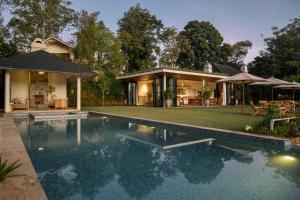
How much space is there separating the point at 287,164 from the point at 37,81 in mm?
16167

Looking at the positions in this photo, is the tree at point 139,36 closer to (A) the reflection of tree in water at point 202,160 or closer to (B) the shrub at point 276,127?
(B) the shrub at point 276,127

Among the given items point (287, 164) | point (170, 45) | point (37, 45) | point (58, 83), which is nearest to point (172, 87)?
point (58, 83)

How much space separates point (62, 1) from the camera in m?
30.3

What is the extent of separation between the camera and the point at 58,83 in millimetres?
17844

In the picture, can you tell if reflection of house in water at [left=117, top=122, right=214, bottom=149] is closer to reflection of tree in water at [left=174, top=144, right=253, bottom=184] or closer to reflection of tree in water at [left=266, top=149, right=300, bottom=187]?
reflection of tree in water at [left=174, top=144, right=253, bottom=184]

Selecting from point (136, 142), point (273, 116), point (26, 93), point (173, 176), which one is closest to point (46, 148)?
point (136, 142)

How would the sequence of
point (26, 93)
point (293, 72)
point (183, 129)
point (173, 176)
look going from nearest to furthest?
point (173, 176) < point (183, 129) < point (26, 93) < point (293, 72)

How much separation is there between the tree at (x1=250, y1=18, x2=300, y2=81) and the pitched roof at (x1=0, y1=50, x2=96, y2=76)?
2326 cm

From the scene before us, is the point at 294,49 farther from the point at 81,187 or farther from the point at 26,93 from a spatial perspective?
the point at 81,187

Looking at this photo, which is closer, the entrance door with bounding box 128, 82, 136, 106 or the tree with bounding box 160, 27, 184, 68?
the entrance door with bounding box 128, 82, 136, 106

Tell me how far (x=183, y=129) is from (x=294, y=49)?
2662 cm

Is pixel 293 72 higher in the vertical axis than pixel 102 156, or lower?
higher

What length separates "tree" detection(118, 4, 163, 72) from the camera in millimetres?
34344

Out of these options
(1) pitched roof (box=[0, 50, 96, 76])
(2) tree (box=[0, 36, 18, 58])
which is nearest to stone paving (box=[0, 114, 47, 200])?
(1) pitched roof (box=[0, 50, 96, 76])
